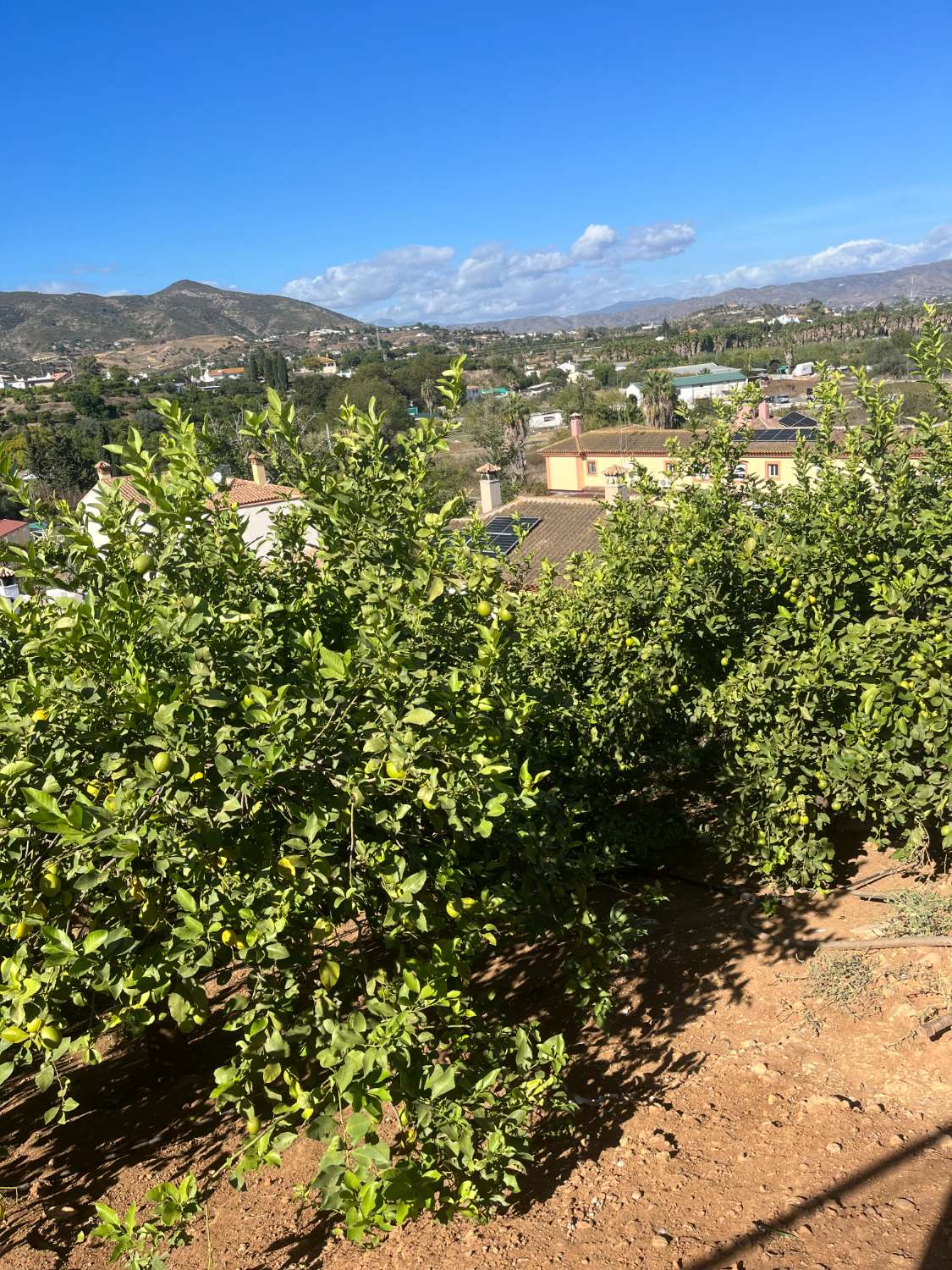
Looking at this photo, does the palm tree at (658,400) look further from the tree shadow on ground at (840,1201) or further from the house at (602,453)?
the tree shadow on ground at (840,1201)

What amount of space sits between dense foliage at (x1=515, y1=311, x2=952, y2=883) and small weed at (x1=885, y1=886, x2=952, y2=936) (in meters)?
0.27

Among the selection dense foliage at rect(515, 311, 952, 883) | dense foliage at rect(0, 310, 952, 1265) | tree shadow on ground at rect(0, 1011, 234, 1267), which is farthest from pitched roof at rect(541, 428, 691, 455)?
dense foliage at rect(0, 310, 952, 1265)

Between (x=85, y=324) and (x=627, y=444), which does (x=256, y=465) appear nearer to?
(x=627, y=444)

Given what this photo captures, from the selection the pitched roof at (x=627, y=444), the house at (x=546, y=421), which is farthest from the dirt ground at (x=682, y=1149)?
the house at (x=546, y=421)

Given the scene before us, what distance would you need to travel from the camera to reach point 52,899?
2408 mm

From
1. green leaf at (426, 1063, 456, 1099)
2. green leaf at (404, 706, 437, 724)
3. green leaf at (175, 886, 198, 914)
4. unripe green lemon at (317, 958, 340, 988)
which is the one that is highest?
green leaf at (404, 706, 437, 724)

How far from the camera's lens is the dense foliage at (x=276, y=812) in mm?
2293

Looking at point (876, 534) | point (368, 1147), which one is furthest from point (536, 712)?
point (368, 1147)

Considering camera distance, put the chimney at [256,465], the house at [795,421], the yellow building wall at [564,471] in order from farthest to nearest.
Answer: the yellow building wall at [564,471]
the house at [795,421]
the chimney at [256,465]

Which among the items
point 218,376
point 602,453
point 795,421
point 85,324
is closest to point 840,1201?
point 795,421

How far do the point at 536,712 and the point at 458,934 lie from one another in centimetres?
188

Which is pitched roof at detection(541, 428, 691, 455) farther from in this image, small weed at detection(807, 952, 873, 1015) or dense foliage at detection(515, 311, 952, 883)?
small weed at detection(807, 952, 873, 1015)

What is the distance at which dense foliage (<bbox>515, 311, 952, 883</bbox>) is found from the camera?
4.39 m

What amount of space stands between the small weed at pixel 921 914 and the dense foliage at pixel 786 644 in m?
0.27
